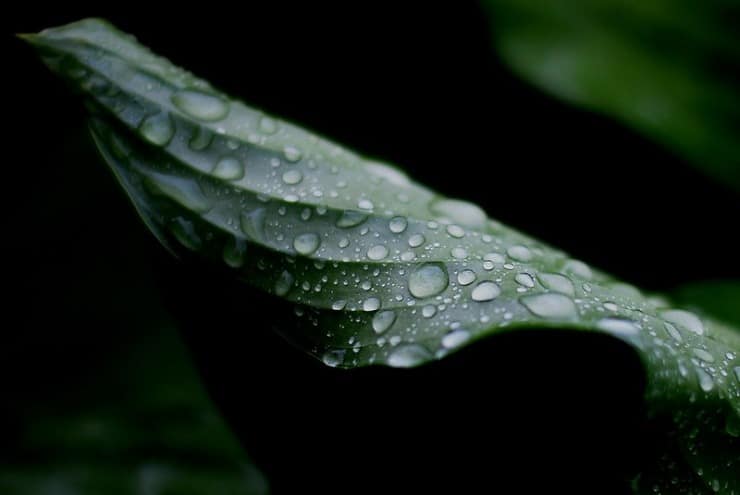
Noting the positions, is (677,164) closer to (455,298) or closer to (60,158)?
(455,298)

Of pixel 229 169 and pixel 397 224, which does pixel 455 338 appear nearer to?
pixel 397 224

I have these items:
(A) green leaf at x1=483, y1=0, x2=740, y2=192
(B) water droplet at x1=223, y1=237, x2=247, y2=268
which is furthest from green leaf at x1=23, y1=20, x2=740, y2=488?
(A) green leaf at x1=483, y1=0, x2=740, y2=192

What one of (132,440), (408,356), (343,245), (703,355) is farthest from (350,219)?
(132,440)

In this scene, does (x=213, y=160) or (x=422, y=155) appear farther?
(x=422, y=155)

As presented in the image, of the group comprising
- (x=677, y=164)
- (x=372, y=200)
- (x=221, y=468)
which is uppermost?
(x=372, y=200)

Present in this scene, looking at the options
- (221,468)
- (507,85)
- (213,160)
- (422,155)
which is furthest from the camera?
(422,155)

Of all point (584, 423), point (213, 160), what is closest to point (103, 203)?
point (213, 160)

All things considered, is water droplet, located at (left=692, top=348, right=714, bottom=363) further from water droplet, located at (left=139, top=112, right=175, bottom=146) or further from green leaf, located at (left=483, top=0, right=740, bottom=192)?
green leaf, located at (left=483, top=0, right=740, bottom=192)
